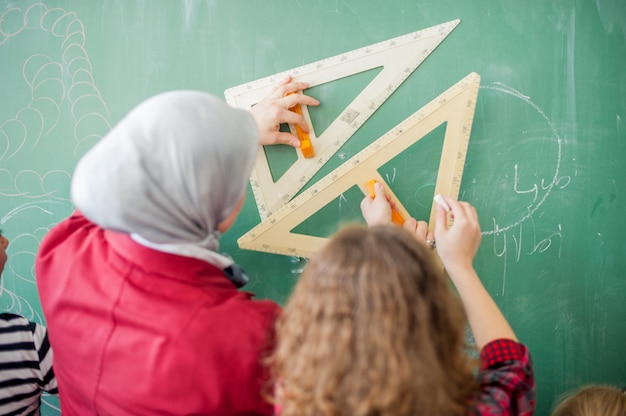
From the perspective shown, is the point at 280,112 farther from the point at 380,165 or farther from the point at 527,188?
the point at 527,188

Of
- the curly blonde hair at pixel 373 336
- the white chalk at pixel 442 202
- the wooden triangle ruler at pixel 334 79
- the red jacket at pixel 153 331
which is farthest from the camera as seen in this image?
the wooden triangle ruler at pixel 334 79

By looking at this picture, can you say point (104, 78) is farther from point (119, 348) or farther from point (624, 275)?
point (624, 275)

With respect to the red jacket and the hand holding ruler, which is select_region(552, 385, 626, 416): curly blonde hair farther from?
the red jacket

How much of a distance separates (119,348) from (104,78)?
957 mm

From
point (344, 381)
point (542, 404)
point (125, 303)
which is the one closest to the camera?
point (344, 381)

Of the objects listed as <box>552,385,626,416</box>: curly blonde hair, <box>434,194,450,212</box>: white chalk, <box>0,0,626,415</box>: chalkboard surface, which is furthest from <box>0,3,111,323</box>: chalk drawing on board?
<box>552,385,626,416</box>: curly blonde hair

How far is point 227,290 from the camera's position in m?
1.00

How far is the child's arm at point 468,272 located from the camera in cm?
107

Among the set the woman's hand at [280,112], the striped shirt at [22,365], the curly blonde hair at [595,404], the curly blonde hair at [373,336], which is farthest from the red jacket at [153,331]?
the curly blonde hair at [595,404]

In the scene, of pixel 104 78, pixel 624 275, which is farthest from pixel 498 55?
pixel 104 78

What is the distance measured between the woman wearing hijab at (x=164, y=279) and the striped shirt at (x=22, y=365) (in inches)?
10.6

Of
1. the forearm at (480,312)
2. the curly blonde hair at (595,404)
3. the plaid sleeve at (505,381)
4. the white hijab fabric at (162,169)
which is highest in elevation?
the white hijab fabric at (162,169)

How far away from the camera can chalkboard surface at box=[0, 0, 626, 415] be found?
4.83 feet

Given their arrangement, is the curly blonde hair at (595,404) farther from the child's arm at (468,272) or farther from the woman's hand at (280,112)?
the woman's hand at (280,112)
